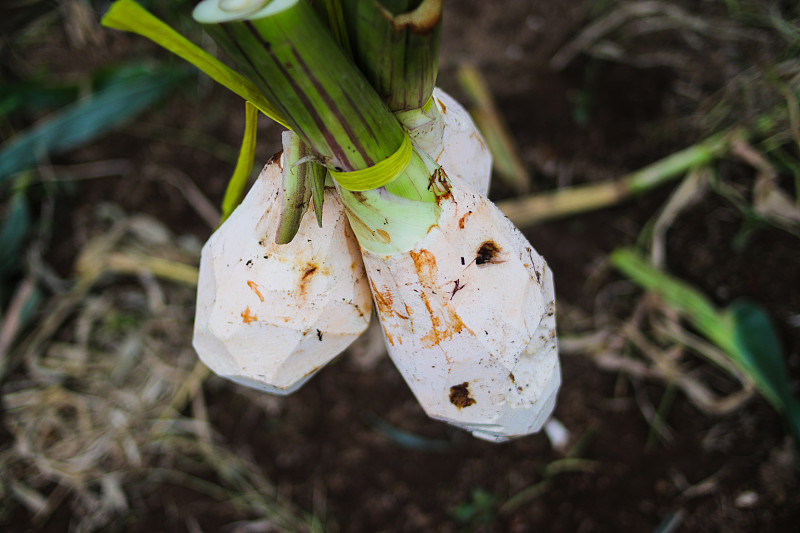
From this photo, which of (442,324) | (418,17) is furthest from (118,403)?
(418,17)

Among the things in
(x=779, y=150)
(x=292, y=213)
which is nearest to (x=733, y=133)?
Result: (x=779, y=150)

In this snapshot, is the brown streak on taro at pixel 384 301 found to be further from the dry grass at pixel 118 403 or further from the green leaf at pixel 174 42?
the dry grass at pixel 118 403

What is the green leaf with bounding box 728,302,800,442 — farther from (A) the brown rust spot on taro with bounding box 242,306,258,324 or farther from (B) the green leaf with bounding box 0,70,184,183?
(B) the green leaf with bounding box 0,70,184,183

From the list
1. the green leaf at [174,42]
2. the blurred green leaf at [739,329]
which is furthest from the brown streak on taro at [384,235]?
the blurred green leaf at [739,329]

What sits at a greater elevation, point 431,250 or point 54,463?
point 431,250

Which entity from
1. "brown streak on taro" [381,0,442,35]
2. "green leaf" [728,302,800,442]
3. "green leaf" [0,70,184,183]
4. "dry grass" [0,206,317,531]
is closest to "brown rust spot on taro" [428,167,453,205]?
"brown streak on taro" [381,0,442,35]

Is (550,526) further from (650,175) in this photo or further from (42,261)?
(42,261)
